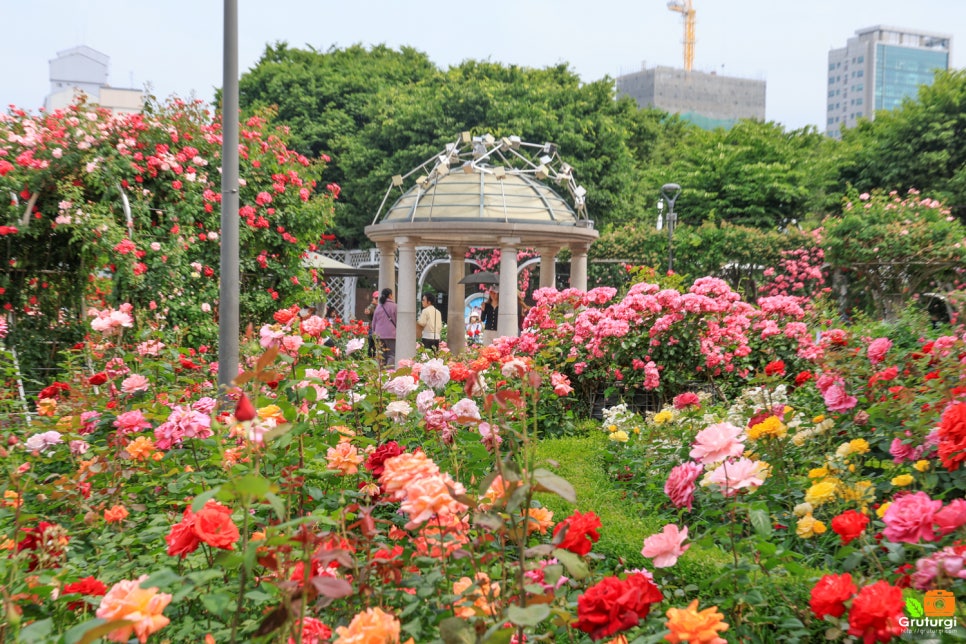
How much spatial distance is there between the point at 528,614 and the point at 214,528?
27.8 inches

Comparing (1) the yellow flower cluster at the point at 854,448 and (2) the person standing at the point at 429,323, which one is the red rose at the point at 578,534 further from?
(2) the person standing at the point at 429,323

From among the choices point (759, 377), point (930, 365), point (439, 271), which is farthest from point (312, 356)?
point (439, 271)

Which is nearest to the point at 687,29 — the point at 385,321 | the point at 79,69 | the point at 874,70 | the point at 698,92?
the point at 698,92

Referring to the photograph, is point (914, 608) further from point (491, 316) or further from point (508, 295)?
point (491, 316)

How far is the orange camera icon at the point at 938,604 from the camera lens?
2182mm

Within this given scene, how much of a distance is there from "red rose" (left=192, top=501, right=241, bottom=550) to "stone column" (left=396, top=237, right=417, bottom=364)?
37.3 ft

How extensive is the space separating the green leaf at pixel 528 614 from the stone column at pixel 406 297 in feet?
38.2

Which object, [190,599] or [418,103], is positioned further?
[418,103]

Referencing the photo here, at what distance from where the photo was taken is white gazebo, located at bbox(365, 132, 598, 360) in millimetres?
13039

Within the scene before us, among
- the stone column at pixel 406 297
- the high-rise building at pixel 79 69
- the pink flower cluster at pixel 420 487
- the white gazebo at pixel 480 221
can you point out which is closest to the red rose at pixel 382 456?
the pink flower cluster at pixel 420 487

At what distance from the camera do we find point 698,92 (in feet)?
407

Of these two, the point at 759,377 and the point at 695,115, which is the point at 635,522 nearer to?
the point at 759,377

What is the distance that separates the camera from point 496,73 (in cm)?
3025

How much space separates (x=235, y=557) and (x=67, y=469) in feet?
9.17
